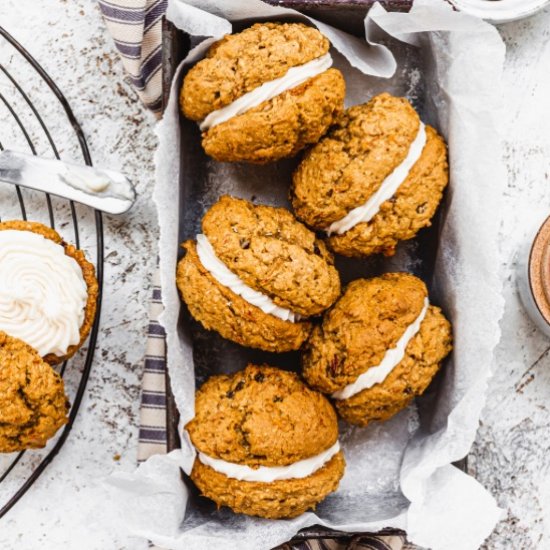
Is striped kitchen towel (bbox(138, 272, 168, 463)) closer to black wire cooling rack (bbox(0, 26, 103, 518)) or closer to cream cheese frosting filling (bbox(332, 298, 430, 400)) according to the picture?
black wire cooling rack (bbox(0, 26, 103, 518))

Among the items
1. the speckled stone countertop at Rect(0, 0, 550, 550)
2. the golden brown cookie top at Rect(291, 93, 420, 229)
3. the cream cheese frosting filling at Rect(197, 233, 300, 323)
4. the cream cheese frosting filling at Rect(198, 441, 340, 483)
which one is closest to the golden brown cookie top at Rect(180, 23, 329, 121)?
the golden brown cookie top at Rect(291, 93, 420, 229)

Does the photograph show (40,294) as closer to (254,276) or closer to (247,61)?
(254,276)

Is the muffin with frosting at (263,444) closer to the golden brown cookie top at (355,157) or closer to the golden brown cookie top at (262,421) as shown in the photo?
the golden brown cookie top at (262,421)

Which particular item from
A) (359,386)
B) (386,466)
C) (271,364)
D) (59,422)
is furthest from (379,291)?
(59,422)

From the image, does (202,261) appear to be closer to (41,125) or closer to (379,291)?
(379,291)

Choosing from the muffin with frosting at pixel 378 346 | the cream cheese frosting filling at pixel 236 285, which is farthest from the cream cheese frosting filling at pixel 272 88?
the muffin with frosting at pixel 378 346

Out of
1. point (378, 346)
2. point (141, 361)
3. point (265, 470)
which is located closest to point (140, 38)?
point (141, 361)
